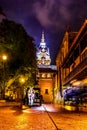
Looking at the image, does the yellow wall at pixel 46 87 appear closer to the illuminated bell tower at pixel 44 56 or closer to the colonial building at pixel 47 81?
the colonial building at pixel 47 81

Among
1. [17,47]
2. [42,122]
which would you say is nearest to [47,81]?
[17,47]

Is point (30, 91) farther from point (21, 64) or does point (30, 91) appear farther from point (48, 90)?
point (48, 90)

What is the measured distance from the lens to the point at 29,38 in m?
43.8

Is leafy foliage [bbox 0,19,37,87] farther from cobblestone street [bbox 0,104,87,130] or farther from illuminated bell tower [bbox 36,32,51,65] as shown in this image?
illuminated bell tower [bbox 36,32,51,65]

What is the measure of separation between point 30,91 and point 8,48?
298 inches

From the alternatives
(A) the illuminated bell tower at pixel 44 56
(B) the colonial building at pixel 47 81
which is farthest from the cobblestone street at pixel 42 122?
(A) the illuminated bell tower at pixel 44 56

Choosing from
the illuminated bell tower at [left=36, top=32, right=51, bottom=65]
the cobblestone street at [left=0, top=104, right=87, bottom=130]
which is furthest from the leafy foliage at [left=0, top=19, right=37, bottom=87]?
the illuminated bell tower at [left=36, top=32, right=51, bottom=65]

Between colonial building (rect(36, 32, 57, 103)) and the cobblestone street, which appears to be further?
colonial building (rect(36, 32, 57, 103))

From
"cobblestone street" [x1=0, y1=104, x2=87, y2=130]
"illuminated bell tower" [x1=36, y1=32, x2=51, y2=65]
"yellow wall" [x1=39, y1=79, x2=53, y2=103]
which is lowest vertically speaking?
"cobblestone street" [x1=0, y1=104, x2=87, y2=130]

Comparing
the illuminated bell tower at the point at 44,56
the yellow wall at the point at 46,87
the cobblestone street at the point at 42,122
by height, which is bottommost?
the cobblestone street at the point at 42,122

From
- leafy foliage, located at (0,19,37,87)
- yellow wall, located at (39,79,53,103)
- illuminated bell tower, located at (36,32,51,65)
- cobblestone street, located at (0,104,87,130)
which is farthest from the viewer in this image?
illuminated bell tower, located at (36,32,51,65)

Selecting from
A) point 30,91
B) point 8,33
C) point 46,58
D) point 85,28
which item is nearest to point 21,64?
point 8,33

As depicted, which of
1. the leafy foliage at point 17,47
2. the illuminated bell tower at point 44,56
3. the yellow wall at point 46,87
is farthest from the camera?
the illuminated bell tower at point 44,56

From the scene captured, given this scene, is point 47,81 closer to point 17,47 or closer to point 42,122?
point 17,47
